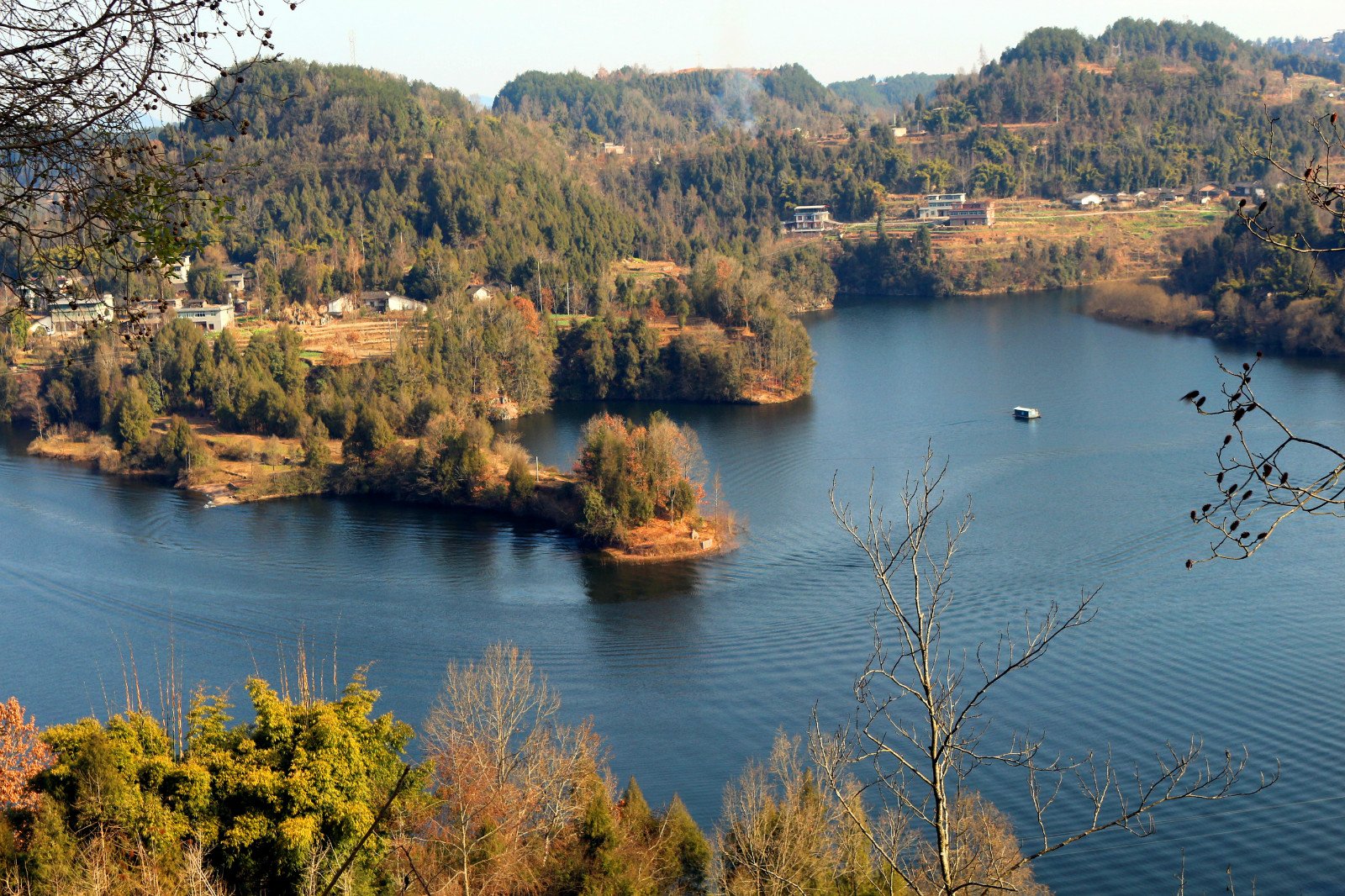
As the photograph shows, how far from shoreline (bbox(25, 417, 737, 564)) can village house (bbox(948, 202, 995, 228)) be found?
42.8 m

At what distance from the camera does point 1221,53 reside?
296ft

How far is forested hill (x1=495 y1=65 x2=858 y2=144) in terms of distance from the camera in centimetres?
11444

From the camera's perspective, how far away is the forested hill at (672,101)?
375 feet

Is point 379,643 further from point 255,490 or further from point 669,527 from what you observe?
point 255,490

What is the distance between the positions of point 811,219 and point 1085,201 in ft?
51.2

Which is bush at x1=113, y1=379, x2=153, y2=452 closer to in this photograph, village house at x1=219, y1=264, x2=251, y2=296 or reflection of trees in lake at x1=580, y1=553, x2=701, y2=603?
village house at x1=219, y1=264, x2=251, y2=296

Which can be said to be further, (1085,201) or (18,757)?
(1085,201)

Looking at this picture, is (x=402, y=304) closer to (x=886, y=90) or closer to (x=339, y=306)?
(x=339, y=306)

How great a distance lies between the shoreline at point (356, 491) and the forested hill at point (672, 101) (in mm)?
74704

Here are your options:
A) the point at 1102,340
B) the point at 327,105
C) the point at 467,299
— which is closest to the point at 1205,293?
the point at 1102,340

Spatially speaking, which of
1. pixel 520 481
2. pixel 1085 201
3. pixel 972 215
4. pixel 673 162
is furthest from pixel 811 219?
pixel 520 481

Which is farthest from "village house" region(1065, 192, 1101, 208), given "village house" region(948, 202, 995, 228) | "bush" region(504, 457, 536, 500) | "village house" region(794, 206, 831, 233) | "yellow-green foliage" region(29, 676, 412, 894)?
"yellow-green foliage" region(29, 676, 412, 894)

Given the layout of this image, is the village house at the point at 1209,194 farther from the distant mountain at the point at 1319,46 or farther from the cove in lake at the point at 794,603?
the distant mountain at the point at 1319,46

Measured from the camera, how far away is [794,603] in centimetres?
1870
